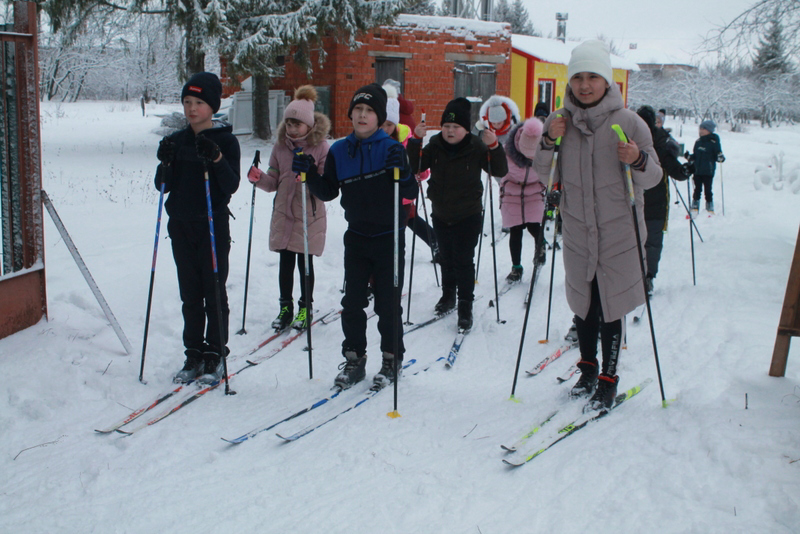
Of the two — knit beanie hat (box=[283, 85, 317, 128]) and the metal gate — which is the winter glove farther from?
the metal gate

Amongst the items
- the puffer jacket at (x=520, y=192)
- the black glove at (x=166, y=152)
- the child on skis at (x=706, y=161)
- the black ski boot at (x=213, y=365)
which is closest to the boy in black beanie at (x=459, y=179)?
the puffer jacket at (x=520, y=192)

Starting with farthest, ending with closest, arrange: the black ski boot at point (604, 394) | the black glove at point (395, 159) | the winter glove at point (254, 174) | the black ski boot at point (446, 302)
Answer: the black ski boot at point (446, 302) < the winter glove at point (254, 174) < the black glove at point (395, 159) < the black ski boot at point (604, 394)

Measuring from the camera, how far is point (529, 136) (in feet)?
20.9

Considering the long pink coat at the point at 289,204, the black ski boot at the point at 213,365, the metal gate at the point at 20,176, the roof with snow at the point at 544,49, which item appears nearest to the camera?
the black ski boot at the point at 213,365

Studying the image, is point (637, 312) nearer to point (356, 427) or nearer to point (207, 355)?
point (356, 427)

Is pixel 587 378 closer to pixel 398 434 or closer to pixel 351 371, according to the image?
pixel 398 434

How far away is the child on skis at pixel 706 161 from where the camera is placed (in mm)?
11781

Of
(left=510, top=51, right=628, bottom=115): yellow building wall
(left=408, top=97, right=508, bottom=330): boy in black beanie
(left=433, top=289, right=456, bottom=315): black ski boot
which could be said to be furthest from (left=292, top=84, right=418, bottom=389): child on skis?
(left=510, top=51, right=628, bottom=115): yellow building wall

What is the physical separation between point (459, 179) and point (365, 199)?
4.76 feet

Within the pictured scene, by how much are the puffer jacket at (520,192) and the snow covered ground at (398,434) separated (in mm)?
844

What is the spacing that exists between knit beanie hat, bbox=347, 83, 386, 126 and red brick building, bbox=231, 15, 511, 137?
13268 millimetres

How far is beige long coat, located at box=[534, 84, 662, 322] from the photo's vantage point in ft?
11.3

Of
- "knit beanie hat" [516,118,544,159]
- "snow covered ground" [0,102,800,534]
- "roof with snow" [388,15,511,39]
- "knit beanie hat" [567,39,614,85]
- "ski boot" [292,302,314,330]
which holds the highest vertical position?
"roof with snow" [388,15,511,39]

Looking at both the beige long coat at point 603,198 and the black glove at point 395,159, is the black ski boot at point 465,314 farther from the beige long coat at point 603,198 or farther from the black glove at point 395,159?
the black glove at point 395,159
